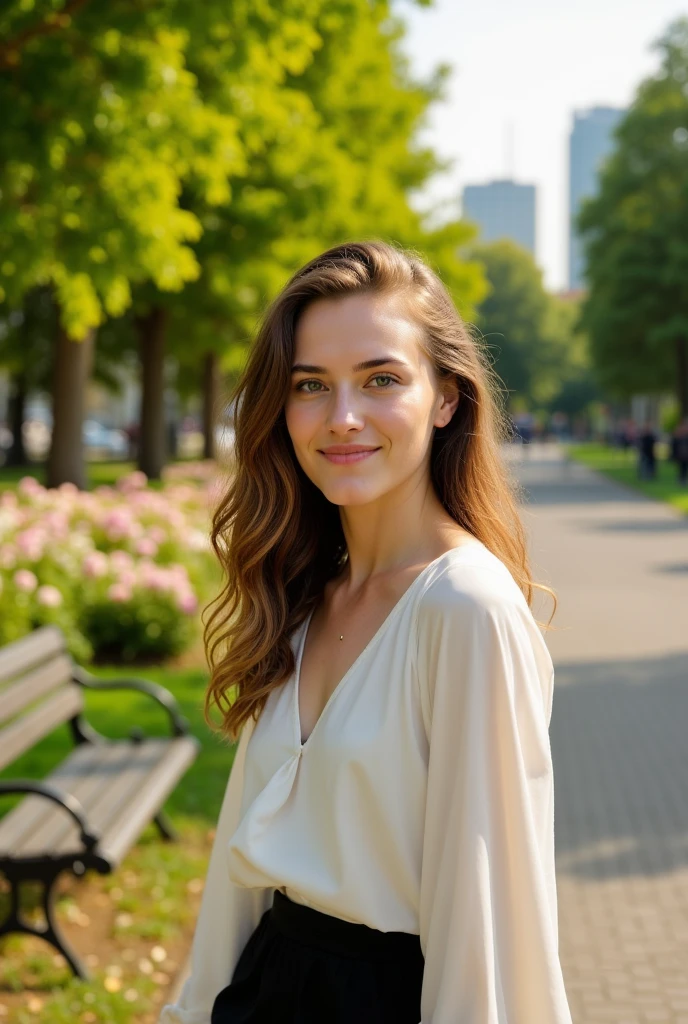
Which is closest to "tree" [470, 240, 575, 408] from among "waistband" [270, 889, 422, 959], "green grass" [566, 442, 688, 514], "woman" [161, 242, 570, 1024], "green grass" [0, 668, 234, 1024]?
"green grass" [566, 442, 688, 514]

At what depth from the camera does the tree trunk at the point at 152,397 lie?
26.3m

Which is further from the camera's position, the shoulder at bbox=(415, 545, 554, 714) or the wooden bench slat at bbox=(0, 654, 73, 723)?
the wooden bench slat at bbox=(0, 654, 73, 723)

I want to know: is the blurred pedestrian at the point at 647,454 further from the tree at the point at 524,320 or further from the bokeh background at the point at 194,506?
the tree at the point at 524,320

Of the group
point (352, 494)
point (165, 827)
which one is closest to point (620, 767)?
point (165, 827)

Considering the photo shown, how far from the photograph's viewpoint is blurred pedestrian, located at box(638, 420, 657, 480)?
117 feet

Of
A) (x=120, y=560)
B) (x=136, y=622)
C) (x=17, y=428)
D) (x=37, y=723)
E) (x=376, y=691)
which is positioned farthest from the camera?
(x=17, y=428)

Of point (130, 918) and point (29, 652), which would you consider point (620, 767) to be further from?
point (29, 652)

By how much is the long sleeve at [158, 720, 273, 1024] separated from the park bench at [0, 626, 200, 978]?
215 cm

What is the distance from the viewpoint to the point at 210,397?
34094 millimetres

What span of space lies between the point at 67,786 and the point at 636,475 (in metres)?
35.5

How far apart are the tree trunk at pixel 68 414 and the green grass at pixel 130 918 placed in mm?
10877

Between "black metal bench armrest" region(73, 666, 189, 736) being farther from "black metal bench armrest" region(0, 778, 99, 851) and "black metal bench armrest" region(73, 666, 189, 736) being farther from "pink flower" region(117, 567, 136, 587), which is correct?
"pink flower" region(117, 567, 136, 587)

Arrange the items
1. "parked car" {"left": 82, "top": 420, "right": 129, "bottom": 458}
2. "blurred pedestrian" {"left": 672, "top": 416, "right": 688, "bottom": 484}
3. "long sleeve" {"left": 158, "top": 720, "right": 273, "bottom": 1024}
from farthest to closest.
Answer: "parked car" {"left": 82, "top": 420, "right": 129, "bottom": 458}
"blurred pedestrian" {"left": 672, "top": 416, "right": 688, "bottom": 484}
"long sleeve" {"left": 158, "top": 720, "right": 273, "bottom": 1024}

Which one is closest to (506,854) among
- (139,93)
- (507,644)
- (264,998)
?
(507,644)
